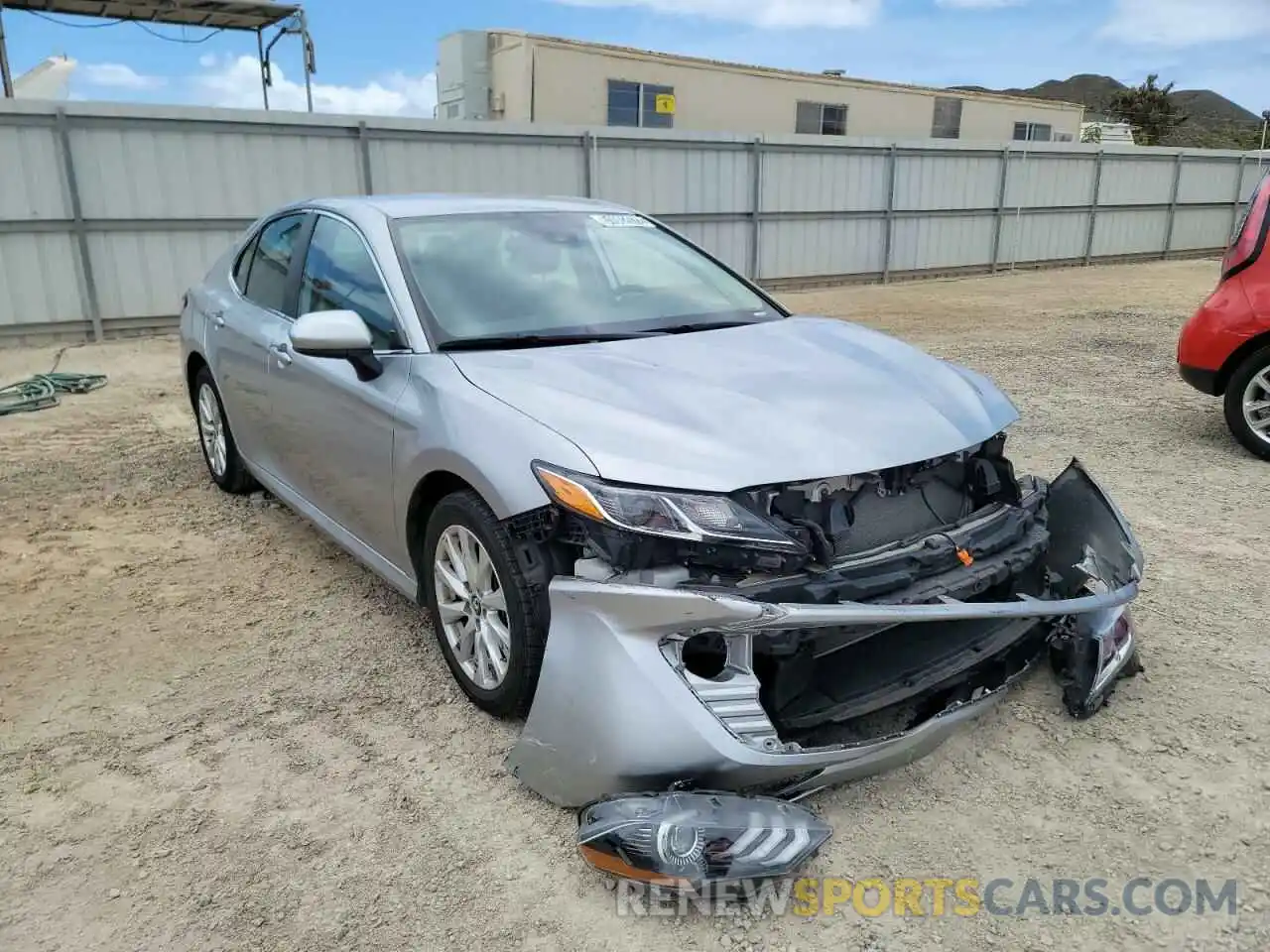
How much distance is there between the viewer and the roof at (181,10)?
12.9 m

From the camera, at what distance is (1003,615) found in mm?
2484

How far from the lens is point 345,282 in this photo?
12.0 feet

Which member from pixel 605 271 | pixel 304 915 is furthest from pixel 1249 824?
pixel 605 271

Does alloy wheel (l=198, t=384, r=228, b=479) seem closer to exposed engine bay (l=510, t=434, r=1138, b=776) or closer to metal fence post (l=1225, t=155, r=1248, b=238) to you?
exposed engine bay (l=510, t=434, r=1138, b=776)

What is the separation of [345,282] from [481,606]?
1.51 metres

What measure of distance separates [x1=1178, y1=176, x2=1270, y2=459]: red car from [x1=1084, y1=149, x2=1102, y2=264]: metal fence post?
1577 cm

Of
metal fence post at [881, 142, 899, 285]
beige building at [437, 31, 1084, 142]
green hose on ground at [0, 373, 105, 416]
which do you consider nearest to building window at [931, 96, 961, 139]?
beige building at [437, 31, 1084, 142]

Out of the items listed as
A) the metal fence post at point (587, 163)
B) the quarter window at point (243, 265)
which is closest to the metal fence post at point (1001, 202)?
the metal fence post at point (587, 163)

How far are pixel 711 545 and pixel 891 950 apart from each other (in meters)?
0.97

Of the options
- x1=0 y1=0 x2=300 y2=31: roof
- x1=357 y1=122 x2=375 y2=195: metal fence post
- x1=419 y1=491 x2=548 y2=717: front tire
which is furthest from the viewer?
x1=0 y1=0 x2=300 y2=31: roof

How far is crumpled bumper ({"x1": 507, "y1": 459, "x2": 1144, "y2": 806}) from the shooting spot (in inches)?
87.3

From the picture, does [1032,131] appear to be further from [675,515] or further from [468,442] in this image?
[675,515]

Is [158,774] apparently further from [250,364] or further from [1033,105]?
[1033,105]

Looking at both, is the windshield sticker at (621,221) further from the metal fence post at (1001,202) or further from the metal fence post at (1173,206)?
the metal fence post at (1173,206)
